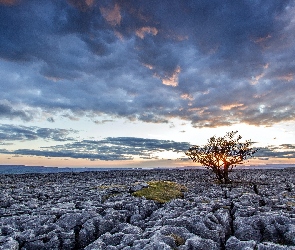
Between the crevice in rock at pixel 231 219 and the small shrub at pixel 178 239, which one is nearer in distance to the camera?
the small shrub at pixel 178 239

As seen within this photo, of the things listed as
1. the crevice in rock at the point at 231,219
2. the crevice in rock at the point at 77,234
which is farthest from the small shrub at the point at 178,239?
the crevice in rock at the point at 77,234

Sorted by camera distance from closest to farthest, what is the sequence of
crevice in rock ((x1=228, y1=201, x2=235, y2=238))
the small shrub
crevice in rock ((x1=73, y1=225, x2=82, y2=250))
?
the small shrub → crevice in rock ((x1=73, y1=225, x2=82, y2=250)) → crevice in rock ((x1=228, y1=201, x2=235, y2=238))

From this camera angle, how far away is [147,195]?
14828 millimetres

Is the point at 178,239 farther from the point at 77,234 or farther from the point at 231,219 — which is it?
the point at 77,234

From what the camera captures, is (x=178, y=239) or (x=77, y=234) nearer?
(x=178, y=239)

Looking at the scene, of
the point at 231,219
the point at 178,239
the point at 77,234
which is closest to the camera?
the point at 178,239

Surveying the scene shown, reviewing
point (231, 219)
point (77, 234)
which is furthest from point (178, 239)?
point (77, 234)

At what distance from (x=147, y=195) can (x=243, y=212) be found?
238 inches

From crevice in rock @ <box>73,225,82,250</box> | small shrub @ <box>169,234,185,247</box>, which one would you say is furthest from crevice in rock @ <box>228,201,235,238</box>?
crevice in rock @ <box>73,225,82,250</box>

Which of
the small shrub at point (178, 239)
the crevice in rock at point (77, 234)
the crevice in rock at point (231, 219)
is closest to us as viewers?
the small shrub at point (178, 239)

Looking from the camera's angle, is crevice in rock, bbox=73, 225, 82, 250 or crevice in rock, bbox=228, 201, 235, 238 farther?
crevice in rock, bbox=228, 201, 235, 238

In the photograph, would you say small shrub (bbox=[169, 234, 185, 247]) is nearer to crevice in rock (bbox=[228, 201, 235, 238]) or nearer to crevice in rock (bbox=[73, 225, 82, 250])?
crevice in rock (bbox=[228, 201, 235, 238])

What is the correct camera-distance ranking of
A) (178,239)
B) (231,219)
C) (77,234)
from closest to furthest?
(178,239) → (77,234) → (231,219)

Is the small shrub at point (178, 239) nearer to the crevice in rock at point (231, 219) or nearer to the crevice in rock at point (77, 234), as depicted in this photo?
the crevice in rock at point (231, 219)
